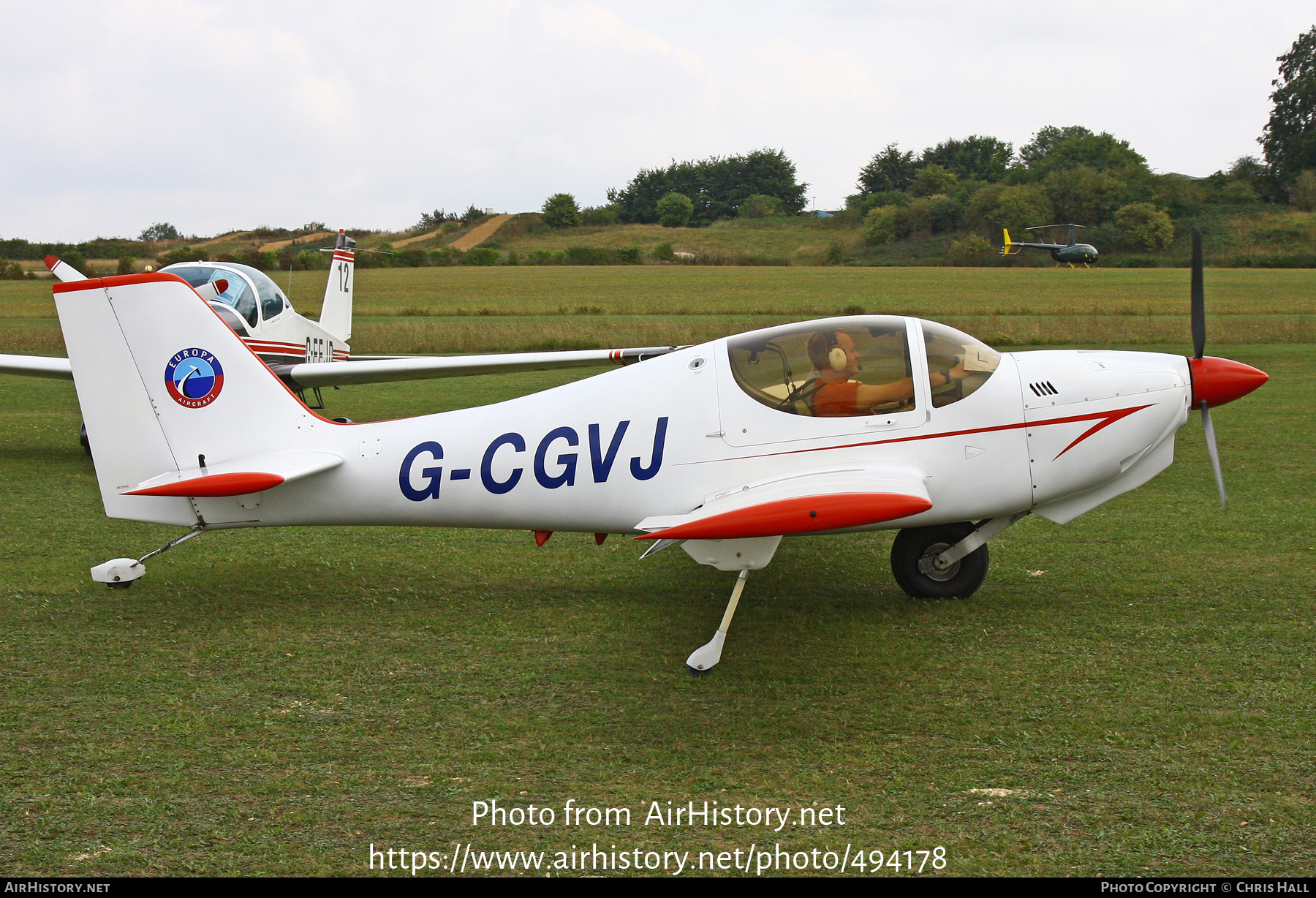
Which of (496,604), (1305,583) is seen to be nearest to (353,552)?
(496,604)

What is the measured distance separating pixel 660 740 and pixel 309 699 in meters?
1.77

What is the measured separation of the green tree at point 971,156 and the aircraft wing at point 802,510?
98.1 m

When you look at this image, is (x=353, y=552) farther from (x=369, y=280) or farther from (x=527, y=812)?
(x=369, y=280)

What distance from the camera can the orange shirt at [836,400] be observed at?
17.5ft

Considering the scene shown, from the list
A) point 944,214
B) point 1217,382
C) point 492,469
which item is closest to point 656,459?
point 492,469

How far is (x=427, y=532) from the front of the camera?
8094 mm

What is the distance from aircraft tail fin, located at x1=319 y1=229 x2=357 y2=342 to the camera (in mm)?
15945

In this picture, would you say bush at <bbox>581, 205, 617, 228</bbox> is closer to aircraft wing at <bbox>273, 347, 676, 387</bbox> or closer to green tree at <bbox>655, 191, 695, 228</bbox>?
green tree at <bbox>655, 191, 695, 228</bbox>

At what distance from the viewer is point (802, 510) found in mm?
4398

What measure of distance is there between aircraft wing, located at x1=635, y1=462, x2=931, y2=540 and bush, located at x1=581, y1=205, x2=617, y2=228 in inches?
3661

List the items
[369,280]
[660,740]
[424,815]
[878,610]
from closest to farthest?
1. [424,815]
2. [660,740]
3. [878,610]
4. [369,280]

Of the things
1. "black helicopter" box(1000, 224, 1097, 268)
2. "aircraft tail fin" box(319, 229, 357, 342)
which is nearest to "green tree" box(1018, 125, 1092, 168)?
"black helicopter" box(1000, 224, 1097, 268)

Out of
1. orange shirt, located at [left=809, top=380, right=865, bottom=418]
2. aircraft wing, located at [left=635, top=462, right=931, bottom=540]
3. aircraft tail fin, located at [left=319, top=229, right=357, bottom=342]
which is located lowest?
aircraft wing, located at [left=635, top=462, right=931, bottom=540]

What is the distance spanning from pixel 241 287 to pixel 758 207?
92.4 meters
